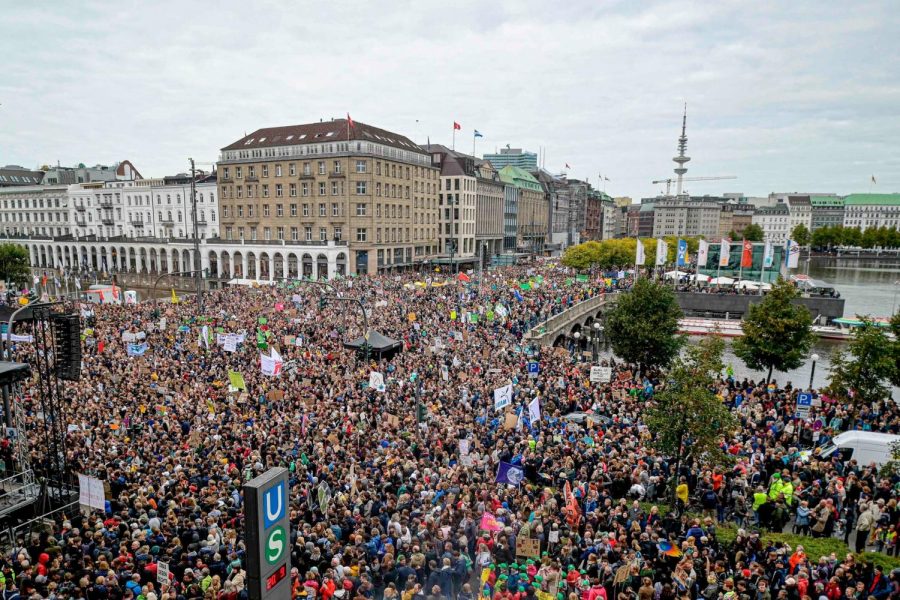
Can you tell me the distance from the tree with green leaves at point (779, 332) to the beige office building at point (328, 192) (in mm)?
49262

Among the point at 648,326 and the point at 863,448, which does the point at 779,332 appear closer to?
the point at 648,326

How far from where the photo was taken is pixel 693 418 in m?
15.2

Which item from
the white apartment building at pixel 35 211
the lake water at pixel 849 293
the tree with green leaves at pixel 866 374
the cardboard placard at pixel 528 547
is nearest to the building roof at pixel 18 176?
the white apartment building at pixel 35 211

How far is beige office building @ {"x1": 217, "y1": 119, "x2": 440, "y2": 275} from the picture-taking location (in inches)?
2837

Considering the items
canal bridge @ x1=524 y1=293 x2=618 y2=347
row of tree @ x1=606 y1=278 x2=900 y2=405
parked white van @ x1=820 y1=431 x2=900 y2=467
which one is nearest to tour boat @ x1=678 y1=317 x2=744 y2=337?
canal bridge @ x1=524 y1=293 x2=618 y2=347

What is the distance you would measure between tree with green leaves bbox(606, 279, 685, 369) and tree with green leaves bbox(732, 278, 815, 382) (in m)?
3.79

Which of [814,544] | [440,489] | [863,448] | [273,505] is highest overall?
[273,505]

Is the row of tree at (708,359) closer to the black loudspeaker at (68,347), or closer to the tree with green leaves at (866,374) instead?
the tree with green leaves at (866,374)

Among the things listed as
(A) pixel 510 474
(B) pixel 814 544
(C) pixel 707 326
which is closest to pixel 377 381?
(A) pixel 510 474

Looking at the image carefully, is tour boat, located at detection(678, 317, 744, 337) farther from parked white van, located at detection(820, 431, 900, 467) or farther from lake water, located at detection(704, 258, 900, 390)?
parked white van, located at detection(820, 431, 900, 467)

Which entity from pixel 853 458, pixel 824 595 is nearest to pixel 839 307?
pixel 853 458

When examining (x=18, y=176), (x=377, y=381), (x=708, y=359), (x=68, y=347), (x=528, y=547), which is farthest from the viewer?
(x=18, y=176)

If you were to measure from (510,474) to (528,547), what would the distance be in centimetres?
271

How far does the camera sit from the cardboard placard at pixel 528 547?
12.4 m
